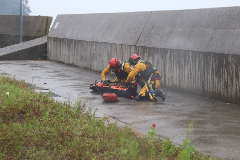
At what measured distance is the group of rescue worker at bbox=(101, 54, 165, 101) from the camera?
378 inches

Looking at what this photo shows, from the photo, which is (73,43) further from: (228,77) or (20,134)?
(20,134)

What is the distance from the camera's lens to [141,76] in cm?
1011

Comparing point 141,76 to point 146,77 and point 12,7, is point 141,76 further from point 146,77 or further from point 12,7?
point 12,7

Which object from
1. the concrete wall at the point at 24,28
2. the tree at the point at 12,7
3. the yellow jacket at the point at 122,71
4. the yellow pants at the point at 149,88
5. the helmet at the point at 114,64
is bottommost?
the yellow pants at the point at 149,88

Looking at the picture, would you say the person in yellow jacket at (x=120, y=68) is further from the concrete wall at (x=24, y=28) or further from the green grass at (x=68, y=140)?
the concrete wall at (x=24, y=28)

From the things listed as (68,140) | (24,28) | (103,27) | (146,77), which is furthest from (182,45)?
(24,28)

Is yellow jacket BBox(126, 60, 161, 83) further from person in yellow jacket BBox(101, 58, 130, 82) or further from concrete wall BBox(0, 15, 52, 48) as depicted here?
concrete wall BBox(0, 15, 52, 48)

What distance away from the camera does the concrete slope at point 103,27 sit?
46.5 feet

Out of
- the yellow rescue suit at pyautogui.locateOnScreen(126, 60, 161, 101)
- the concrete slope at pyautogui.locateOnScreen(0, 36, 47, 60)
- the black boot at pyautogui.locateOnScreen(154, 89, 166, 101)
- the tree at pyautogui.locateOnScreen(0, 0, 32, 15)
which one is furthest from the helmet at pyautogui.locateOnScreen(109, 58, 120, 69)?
the tree at pyautogui.locateOnScreen(0, 0, 32, 15)

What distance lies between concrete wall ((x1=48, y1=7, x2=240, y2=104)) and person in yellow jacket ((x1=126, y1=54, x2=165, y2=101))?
155cm

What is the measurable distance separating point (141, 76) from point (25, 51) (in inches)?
566

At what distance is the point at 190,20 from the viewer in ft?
37.1

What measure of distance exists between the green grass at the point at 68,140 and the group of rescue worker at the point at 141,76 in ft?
10.5

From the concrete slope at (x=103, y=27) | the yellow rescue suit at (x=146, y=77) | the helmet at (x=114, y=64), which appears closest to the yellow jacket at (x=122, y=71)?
the helmet at (x=114, y=64)
